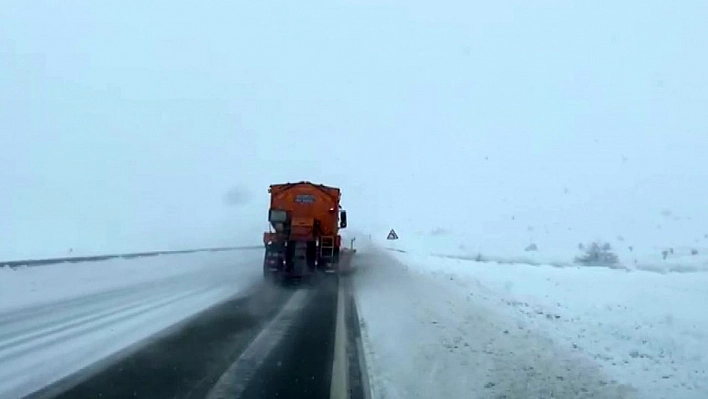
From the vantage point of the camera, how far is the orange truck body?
1283 inches

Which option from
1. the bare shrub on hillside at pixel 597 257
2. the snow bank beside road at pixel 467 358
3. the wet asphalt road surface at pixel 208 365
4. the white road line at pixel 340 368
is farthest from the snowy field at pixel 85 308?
the bare shrub on hillside at pixel 597 257

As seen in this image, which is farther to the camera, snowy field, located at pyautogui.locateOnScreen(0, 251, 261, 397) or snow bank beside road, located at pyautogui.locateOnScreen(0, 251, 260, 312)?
snow bank beside road, located at pyautogui.locateOnScreen(0, 251, 260, 312)

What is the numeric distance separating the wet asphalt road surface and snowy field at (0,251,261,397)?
0.47 metres

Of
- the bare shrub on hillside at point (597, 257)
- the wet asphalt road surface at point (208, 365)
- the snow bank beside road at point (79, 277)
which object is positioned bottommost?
the wet asphalt road surface at point (208, 365)

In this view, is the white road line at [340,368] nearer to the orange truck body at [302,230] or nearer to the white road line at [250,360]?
the white road line at [250,360]

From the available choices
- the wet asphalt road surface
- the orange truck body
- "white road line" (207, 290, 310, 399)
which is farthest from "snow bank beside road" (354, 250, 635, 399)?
the orange truck body

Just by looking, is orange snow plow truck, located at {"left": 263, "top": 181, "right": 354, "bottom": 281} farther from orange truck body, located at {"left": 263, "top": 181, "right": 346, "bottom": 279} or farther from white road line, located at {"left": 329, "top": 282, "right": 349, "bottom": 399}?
white road line, located at {"left": 329, "top": 282, "right": 349, "bottom": 399}

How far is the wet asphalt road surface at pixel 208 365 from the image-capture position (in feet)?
31.7

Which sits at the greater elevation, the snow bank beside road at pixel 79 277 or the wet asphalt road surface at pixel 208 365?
the snow bank beside road at pixel 79 277

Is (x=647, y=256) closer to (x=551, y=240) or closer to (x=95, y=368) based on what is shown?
(x=551, y=240)

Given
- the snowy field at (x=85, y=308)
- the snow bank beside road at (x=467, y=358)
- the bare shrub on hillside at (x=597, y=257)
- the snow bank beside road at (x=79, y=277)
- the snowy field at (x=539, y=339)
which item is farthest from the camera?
the bare shrub on hillside at (x=597, y=257)

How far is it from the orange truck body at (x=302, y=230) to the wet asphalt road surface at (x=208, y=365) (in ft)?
47.1

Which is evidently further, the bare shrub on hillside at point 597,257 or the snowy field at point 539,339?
the bare shrub on hillside at point 597,257

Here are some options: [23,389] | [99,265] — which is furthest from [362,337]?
[99,265]
